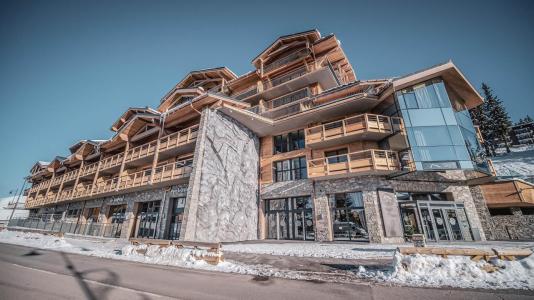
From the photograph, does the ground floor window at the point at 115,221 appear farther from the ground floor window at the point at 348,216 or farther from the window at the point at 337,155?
the window at the point at 337,155

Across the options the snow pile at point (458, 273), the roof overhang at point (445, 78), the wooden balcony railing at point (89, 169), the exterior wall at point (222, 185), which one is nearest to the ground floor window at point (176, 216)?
the exterior wall at point (222, 185)

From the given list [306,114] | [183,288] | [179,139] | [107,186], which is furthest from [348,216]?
[107,186]

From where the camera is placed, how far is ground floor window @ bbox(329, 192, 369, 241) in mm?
14320

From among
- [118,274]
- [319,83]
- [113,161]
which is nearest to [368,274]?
[118,274]

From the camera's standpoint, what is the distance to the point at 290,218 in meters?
17.1

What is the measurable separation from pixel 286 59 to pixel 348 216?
16964mm

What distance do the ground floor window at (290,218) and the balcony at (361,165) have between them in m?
2.81

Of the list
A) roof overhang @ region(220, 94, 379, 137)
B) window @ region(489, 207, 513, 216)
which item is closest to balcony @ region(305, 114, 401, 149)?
roof overhang @ region(220, 94, 379, 137)

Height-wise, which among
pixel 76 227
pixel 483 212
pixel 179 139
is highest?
pixel 179 139

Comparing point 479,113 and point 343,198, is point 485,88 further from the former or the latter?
point 343,198

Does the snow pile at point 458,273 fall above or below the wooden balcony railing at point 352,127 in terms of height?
below

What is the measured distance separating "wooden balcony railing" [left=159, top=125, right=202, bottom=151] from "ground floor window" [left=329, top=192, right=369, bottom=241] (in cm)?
1158

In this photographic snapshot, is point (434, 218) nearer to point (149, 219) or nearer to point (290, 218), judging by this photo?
point (290, 218)

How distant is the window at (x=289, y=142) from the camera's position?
1873cm
